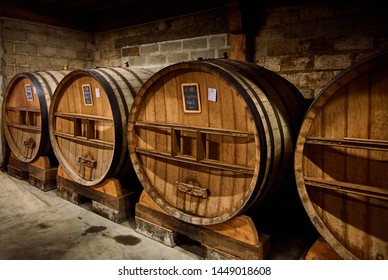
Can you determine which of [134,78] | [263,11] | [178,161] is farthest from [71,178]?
[263,11]

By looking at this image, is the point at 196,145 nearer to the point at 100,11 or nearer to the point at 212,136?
the point at 212,136

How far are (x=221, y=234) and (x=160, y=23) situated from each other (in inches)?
145

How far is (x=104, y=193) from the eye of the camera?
11.4ft

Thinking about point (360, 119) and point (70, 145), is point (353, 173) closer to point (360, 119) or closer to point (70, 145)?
point (360, 119)

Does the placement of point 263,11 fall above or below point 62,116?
above

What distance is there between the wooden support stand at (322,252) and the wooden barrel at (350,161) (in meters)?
0.13

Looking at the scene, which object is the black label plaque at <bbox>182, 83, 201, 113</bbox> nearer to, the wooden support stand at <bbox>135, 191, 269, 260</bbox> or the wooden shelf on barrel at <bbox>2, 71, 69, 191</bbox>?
the wooden support stand at <bbox>135, 191, 269, 260</bbox>

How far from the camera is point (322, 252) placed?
2.16m

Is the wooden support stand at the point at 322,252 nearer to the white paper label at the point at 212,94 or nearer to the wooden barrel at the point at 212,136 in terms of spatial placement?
the wooden barrel at the point at 212,136

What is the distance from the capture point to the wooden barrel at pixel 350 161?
1.79 metres

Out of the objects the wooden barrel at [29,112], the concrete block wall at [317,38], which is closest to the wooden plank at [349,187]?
the concrete block wall at [317,38]

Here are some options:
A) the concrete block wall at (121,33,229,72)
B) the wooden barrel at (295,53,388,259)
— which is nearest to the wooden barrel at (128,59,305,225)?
the wooden barrel at (295,53,388,259)

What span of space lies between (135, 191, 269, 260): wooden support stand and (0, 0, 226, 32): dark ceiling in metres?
2.86

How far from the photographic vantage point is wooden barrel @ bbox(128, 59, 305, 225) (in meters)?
2.18
